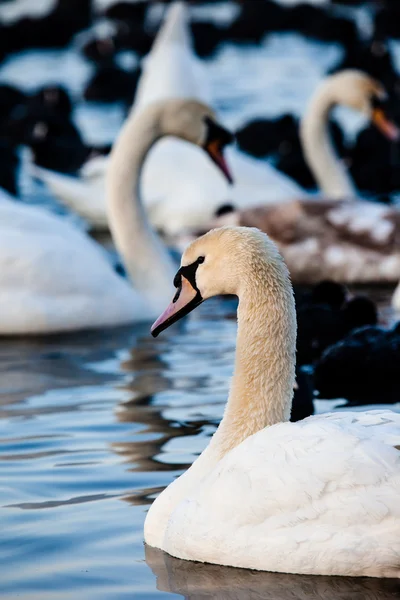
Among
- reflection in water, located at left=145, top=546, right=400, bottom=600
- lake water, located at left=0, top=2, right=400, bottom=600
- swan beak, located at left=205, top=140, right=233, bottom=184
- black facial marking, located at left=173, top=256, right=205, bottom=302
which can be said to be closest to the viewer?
reflection in water, located at left=145, top=546, right=400, bottom=600

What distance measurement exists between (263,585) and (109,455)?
1940mm

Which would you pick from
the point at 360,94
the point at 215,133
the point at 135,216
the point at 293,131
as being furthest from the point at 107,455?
the point at 293,131

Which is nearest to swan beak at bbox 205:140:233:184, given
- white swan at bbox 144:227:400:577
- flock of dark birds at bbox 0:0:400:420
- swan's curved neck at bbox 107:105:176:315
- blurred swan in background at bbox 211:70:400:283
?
swan's curved neck at bbox 107:105:176:315

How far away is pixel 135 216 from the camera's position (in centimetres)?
1088

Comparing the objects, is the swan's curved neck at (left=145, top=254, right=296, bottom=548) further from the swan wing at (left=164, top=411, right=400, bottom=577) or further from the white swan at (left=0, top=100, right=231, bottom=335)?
the white swan at (left=0, top=100, right=231, bottom=335)

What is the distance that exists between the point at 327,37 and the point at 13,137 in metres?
17.4

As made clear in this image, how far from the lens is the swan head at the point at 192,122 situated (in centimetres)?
1099

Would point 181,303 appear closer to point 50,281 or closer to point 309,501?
point 309,501

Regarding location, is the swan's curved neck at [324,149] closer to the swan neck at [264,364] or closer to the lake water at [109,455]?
the lake water at [109,455]

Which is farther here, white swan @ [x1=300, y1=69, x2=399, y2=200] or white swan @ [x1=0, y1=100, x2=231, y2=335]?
white swan @ [x1=300, y1=69, x2=399, y2=200]

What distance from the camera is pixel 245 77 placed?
1178 inches

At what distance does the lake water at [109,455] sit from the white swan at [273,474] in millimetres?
95

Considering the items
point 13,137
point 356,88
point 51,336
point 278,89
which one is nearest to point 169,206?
point 356,88

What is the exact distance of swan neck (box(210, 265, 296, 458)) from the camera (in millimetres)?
5418
